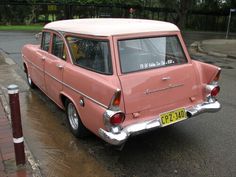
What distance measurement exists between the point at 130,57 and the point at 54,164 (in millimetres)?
1660

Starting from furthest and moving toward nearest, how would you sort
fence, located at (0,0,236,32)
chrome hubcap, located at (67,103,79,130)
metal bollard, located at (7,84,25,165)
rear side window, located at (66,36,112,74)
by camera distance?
1. fence, located at (0,0,236,32)
2. chrome hubcap, located at (67,103,79,130)
3. rear side window, located at (66,36,112,74)
4. metal bollard, located at (7,84,25,165)

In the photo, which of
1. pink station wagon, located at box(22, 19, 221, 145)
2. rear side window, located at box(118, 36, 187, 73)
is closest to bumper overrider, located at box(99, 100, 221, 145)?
pink station wagon, located at box(22, 19, 221, 145)

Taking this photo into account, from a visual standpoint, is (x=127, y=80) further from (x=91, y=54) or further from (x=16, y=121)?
(x=16, y=121)

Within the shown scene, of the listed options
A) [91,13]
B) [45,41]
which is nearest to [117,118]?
[45,41]

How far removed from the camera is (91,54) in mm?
3867

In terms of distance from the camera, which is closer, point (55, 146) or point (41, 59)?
point (55, 146)

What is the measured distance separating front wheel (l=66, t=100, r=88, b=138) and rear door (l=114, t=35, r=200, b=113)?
0.99 metres

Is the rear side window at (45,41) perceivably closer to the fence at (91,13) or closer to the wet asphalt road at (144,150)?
the wet asphalt road at (144,150)

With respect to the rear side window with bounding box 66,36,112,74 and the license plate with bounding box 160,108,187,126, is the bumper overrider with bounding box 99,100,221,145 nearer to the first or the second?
the license plate with bounding box 160,108,187,126

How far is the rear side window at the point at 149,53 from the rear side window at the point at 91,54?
0.62ft

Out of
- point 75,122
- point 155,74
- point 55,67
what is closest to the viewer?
point 155,74

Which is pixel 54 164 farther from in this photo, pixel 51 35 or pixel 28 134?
pixel 51 35

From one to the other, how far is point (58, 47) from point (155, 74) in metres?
1.95

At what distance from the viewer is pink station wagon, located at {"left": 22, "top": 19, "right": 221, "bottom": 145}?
341 cm
